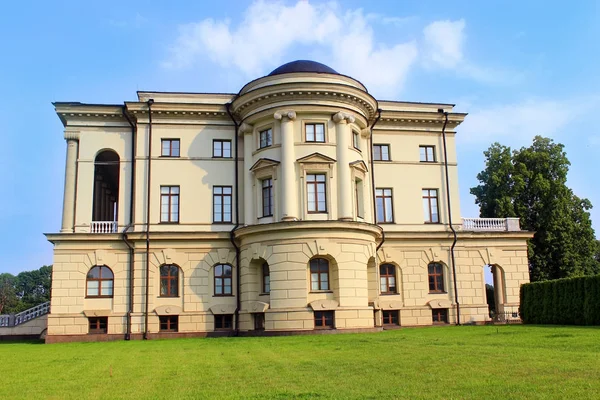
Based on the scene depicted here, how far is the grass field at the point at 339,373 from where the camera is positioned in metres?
9.66

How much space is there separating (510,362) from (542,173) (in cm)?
3537

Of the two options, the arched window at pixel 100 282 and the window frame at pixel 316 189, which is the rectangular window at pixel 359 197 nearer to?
the window frame at pixel 316 189

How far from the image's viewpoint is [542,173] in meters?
44.4

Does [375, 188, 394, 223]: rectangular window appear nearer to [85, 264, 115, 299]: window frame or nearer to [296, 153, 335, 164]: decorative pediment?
[296, 153, 335, 164]: decorative pediment

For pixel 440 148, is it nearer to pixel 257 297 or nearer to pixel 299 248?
pixel 299 248

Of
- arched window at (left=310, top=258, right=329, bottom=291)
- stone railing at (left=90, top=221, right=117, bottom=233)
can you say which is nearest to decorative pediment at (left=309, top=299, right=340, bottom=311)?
arched window at (left=310, top=258, right=329, bottom=291)

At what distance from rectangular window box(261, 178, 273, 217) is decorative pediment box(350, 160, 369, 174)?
4524mm

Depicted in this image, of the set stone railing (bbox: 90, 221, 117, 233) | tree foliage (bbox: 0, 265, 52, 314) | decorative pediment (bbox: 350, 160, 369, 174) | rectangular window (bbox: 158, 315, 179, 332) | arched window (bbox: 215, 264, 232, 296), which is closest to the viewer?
Answer: decorative pediment (bbox: 350, 160, 369, 174)

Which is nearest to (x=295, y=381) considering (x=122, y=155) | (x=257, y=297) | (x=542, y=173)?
(x=257, y=297)

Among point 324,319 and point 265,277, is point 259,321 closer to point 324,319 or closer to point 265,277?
point 265,277

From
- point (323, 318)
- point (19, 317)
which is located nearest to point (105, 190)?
point (19, 317)

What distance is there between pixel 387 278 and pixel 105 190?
20.3 metres

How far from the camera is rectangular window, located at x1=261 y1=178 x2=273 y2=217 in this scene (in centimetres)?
3090

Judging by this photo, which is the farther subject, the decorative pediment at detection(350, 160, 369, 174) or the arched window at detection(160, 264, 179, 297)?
the arched window at detection(160, 264, 179, 297)
